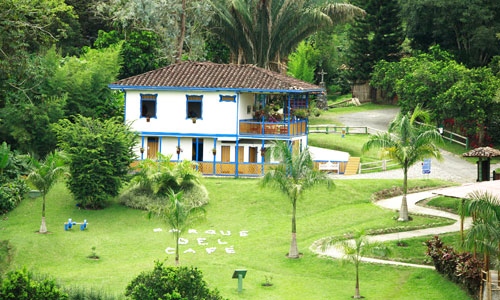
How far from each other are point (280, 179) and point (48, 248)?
10.1m

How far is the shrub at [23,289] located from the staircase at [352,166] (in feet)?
88.2

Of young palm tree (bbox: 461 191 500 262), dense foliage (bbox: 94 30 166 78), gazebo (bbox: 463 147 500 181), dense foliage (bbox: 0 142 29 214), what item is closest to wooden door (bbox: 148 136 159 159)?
dense foliage (bbox: 0 142 29 214)

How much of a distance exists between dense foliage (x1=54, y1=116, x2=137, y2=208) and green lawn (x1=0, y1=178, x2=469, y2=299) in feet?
3.10

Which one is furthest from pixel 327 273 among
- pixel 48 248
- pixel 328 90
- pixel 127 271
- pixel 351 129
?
pixel 328 90

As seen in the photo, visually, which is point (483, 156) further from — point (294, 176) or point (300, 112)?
point (294, 176)

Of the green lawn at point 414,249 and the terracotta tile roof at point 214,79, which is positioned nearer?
the green lawn at point 414,249

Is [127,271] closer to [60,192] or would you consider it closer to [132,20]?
[60,192]

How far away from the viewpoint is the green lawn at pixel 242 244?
26.3 meters

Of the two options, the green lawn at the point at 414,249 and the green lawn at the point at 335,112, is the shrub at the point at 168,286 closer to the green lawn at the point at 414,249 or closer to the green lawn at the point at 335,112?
the green lawn at the point at 414,249

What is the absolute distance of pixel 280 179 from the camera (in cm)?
3038

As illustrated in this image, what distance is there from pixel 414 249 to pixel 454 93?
71.3 ft

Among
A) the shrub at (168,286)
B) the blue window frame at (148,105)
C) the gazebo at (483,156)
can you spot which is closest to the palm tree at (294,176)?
the shrub at (168,286)

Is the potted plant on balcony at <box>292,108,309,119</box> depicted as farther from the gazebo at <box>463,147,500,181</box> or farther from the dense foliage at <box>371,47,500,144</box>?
the dense foliage at <box>371,47,500,144</box>

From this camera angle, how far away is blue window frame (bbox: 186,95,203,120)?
145 feet
